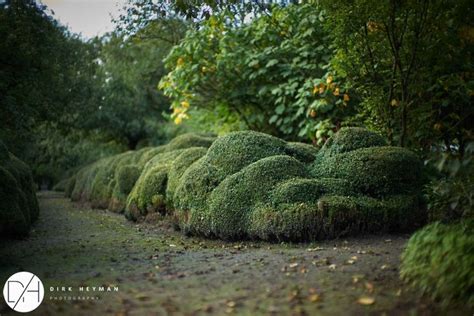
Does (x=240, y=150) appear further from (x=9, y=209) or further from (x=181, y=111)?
(x=181, y=111)

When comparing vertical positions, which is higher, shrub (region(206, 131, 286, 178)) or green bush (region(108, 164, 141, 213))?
shrub (region(206, 131, 286, 178))

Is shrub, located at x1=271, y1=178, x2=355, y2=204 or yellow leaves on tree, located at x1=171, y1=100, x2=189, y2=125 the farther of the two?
yellow leaves on tree, located at x1=171, y1=100, x2=189, y2=125

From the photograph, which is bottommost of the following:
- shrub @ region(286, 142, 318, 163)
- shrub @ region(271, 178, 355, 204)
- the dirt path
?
the dirt path

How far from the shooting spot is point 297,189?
6.82 meters

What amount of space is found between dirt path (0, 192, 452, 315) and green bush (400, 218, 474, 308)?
6.7 inches

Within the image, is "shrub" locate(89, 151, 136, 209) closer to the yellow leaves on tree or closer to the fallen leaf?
the yellow leaves on tree

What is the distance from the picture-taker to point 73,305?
4.02m

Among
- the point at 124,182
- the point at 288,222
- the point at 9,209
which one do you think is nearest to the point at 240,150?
the point at 288,222

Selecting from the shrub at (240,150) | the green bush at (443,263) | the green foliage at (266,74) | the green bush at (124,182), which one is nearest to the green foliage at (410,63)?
the green foliage at (266,74)

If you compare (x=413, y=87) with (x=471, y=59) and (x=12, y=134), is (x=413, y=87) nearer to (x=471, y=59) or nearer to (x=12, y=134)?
(x=471, y=59)

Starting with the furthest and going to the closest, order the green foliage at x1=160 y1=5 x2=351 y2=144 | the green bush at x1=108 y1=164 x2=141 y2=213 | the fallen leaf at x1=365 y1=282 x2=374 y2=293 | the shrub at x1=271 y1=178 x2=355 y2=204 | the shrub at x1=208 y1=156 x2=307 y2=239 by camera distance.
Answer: the green bush at x1=108 y1=164 x2=141 y2=213
the green foliage at x1=160 y1=5 x2=351 y2=144
the shrub at x1=208 y1=156 x2=307 y2=239
the shrub at x1=271 y1=178 x2=355 y2=204
the fallen leaf at x1=365 y1=282 x2=374 y2=293

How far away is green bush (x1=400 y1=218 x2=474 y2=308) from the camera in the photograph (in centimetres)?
375

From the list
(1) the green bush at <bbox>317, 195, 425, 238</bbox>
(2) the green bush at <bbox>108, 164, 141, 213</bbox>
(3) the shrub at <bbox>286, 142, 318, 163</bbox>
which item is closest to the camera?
(1) the green bush at <bbox>317, 195, 425, 238</bbox>

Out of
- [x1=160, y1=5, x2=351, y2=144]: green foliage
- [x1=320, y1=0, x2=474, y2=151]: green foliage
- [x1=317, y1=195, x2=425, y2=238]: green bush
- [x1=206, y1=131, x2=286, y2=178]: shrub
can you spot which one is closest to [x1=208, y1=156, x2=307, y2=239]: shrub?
[x1=206, y1=131, x2=286, y2=178]: shrub
